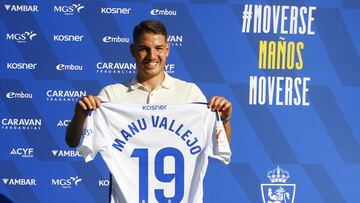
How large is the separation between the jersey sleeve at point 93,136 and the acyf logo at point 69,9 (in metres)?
1.38

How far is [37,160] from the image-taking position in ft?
13.0

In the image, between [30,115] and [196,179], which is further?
[30,115]

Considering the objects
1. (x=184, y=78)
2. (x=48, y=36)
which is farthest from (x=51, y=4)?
(x=184, y=78)

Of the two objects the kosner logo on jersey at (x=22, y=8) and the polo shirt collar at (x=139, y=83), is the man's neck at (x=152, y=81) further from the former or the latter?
the kosner logo on jersey at (x=22, y=8)

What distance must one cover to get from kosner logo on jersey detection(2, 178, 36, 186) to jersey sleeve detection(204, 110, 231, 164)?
168cm

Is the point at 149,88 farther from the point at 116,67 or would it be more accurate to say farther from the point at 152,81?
the point at 116,67

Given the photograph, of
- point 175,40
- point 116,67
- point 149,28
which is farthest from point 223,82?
point 149,28

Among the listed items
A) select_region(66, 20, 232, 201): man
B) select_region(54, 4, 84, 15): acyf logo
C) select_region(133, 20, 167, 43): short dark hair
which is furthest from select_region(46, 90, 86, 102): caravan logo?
select_region(133, 20, 167, 43): short dark hair

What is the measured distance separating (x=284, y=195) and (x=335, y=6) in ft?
4.41

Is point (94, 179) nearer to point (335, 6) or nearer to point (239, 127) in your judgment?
point (239, 127)

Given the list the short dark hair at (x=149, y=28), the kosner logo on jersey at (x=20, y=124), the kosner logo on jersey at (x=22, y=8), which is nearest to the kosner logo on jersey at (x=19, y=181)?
the kosner logo on jersey at (x=20, y=124)

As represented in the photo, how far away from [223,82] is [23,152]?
56.3 inches

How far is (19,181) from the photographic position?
3.97m

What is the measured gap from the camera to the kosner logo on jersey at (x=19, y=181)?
13.0ft
